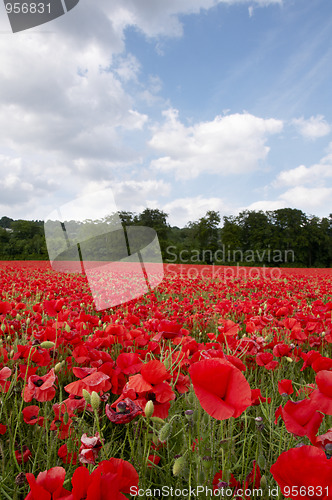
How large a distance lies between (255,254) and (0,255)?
96.5ft

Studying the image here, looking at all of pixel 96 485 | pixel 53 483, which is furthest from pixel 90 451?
pixel 96 485

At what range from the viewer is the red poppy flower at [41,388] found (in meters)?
1.23

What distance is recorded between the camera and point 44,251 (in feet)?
98.9

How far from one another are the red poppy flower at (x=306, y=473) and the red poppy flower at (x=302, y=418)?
0.20m

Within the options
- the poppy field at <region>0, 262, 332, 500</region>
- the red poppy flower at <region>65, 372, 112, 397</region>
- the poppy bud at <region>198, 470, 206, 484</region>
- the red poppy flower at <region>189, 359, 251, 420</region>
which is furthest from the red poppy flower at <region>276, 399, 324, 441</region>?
the red poppy flower at <region>65, 372, 112, 397</region>

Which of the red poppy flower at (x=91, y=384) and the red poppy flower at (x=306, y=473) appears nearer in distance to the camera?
the red poppy flower at (x=306, y=473)

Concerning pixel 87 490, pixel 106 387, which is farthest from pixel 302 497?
pixel 106 387

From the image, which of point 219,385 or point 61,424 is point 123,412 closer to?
point 219,385

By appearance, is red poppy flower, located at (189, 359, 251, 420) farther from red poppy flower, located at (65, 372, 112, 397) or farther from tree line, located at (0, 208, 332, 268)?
tree line, located at (0, 208, 332, 268)

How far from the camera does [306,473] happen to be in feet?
1.92

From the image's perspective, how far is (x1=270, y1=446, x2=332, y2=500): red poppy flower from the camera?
0.56m

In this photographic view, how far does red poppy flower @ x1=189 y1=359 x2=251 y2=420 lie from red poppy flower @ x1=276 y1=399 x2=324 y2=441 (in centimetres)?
15

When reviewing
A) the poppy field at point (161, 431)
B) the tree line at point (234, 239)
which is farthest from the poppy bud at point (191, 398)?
the tree line at point (234, 239)

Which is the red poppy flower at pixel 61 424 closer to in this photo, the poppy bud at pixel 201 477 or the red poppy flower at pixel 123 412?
the red poppy flower at pixel 123 412
